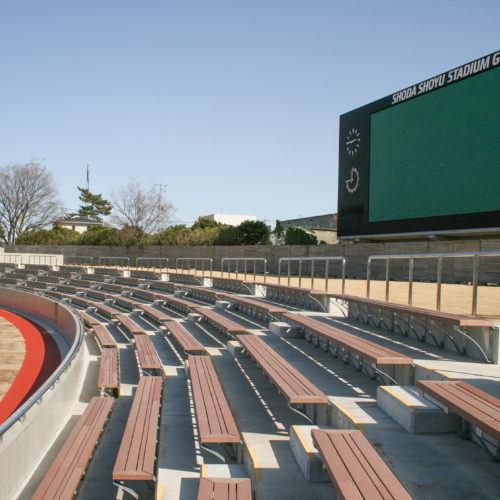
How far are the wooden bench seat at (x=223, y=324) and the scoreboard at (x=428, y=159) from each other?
1115cm

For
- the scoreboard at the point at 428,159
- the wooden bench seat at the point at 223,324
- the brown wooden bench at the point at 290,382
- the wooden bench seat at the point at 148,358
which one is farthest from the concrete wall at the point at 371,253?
the wooden bench seat at the point at 148,358

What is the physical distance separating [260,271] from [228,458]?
56.5 feet

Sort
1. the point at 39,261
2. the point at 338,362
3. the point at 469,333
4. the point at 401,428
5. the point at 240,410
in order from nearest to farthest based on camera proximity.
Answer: the point at 401,428 → the point at 240,410 → the point at 469,333 → the point at 338,362 → the point at 39,261

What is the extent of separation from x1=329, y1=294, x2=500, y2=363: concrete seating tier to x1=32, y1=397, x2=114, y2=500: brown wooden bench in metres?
3.48

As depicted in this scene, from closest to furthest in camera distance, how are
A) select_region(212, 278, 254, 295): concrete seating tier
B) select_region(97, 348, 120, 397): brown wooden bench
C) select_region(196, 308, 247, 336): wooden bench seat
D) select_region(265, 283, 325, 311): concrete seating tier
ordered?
select_region(97, 348, 120, 397): brown wooden bench → select_region(196, 308, 247, 336): wooden bench seat → select_region(265, 283, 325, 311): concrete seating tier → select_region(212, 278, 254, 295): concrete seating tier

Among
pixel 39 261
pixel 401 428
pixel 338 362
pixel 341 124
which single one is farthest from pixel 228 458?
pixel 39 261

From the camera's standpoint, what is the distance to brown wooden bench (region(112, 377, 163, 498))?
3538 millimetres

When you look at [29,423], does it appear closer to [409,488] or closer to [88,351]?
[409,488]

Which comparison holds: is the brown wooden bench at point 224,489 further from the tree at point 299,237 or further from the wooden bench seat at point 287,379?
the tree at point 299,237

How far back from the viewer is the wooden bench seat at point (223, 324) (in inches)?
299

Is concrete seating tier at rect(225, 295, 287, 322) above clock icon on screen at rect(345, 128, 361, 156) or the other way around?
the other way around

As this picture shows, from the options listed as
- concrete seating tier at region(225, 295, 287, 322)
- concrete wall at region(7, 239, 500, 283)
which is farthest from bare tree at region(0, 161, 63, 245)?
concrete seating tier at region(225, 295, 287, 322)

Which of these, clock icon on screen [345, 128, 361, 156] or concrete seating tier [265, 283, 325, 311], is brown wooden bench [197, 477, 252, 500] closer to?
concrete seating tier [265, 283, 325, 311]

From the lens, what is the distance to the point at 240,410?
15.5ft
